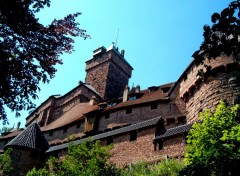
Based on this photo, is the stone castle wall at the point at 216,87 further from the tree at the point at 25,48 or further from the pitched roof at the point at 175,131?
the tree at the point at 25,48

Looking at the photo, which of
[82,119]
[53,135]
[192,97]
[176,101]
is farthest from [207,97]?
[53,135]

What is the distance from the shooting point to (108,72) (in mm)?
46250

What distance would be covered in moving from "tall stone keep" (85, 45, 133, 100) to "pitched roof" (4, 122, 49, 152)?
14677mm

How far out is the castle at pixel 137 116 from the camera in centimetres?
2217

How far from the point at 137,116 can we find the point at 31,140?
9389 mm

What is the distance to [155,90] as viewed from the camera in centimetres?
3300

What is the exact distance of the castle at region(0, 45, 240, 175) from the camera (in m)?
22.2

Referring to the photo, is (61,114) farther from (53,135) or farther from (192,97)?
(192,97)

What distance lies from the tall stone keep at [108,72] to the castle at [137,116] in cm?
40

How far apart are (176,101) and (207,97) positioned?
4289 millimetres

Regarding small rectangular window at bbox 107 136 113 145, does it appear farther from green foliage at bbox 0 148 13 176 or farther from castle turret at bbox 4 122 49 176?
green foliage at bbox 0 148 13 176

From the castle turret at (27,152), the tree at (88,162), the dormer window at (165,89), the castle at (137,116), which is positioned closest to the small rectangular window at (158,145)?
the castle at (137,116)

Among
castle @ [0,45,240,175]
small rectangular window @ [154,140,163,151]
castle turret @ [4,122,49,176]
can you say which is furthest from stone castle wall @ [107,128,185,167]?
castle turret @ [4,122,49,176]

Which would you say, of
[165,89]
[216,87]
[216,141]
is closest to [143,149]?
[216,87]
